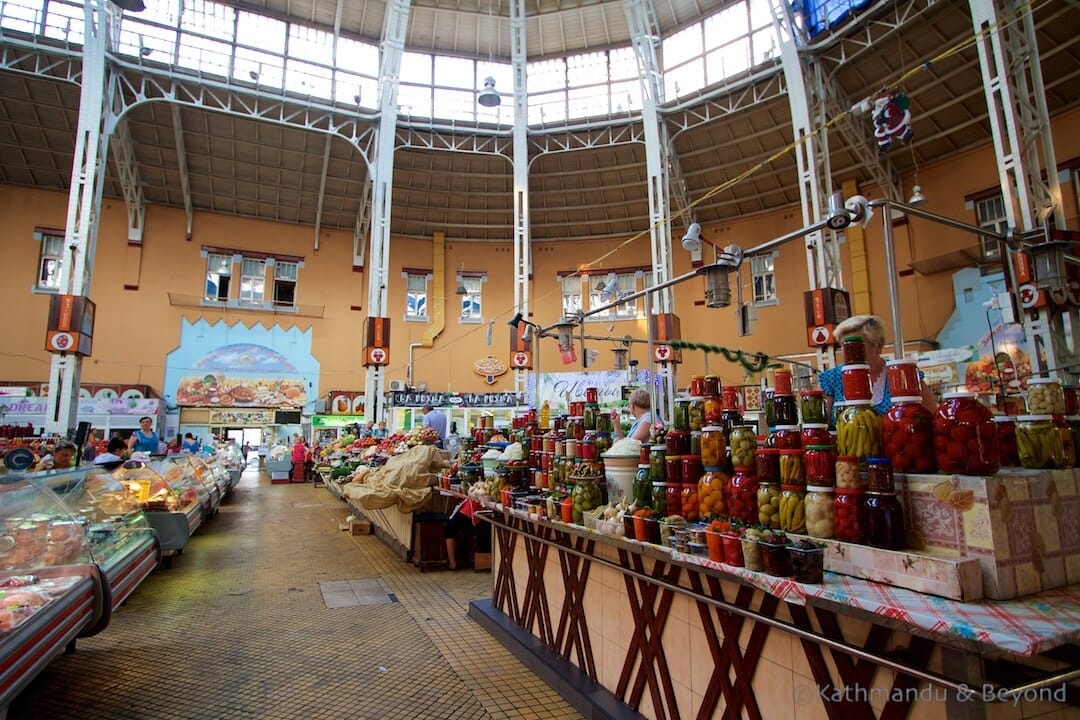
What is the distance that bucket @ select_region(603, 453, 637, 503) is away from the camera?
2984 mm

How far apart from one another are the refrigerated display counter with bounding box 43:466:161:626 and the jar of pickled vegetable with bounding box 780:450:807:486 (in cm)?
395

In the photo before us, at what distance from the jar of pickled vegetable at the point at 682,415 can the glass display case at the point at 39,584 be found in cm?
304

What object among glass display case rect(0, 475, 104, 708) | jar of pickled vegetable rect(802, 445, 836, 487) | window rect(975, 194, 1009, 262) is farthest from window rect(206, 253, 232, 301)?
window rect(975, 194, 1009, 262)

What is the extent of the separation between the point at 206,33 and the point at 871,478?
62.9ft

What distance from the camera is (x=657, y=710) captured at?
2.50m

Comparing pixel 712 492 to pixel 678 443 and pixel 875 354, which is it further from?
pixel 875 354

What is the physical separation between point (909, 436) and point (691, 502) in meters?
0.88

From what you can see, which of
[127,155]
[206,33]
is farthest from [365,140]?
[127,155]

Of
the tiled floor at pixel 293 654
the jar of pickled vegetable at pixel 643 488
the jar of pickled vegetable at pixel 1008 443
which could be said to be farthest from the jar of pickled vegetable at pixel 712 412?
the tiled floor at pixel 293 654

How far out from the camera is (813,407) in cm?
199

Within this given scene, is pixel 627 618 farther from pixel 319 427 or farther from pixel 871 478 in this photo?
pixel 319 427

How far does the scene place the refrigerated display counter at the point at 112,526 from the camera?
12.7 ft

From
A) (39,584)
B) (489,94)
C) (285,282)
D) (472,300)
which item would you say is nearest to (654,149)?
(489,94)

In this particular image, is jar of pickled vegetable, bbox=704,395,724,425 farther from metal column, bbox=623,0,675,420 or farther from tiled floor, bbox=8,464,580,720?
metal column, bbox=623,0,675,420
